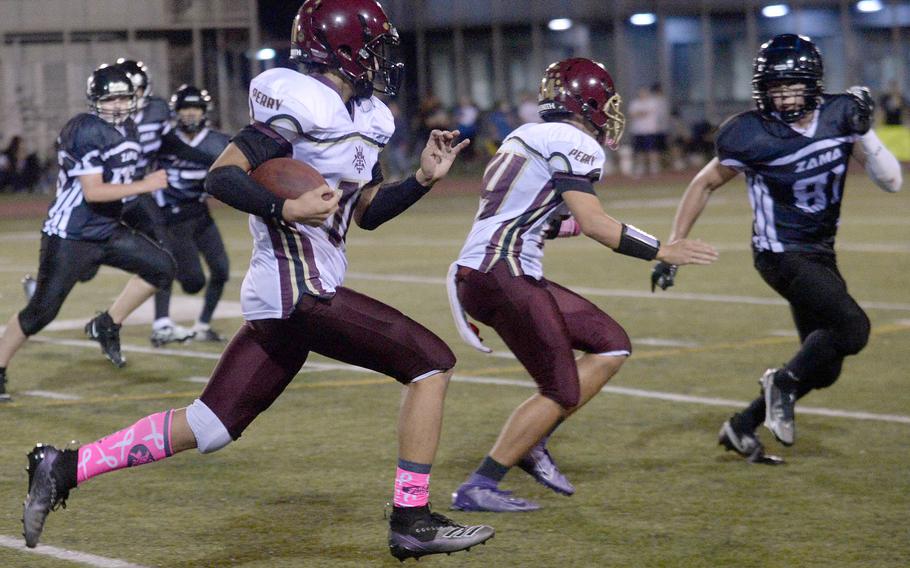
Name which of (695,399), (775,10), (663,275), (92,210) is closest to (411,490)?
(663,275)

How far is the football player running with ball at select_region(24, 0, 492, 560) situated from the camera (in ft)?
14.3

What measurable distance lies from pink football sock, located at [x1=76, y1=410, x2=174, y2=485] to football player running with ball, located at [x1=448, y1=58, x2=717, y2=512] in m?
1.21

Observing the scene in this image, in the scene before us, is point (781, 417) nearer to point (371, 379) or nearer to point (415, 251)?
point (371, 379)

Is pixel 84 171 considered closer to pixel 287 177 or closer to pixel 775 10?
pixel 287 177

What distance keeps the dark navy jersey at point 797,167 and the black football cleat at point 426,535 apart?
2100 mm

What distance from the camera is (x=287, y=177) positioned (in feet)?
14.1

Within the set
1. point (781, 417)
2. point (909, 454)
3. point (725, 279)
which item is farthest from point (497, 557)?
point (725, 279)

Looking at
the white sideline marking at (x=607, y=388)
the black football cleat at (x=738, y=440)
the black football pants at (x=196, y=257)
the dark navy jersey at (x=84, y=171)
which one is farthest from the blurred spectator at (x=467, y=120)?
the black football cleat at (x=738, y=440)

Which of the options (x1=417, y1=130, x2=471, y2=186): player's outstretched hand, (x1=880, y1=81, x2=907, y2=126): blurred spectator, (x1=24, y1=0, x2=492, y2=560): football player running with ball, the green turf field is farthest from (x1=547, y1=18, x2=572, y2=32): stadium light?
(x1=24, y1=0, x2=492, y2=560): football player running with ball

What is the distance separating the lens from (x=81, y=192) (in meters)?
7.84

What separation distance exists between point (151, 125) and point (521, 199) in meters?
4.33

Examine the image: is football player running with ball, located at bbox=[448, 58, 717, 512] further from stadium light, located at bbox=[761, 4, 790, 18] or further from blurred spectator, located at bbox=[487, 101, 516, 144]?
stadium light, located at bbox=[761, 4, 790, 18]

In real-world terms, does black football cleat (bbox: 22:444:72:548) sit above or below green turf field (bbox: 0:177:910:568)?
above

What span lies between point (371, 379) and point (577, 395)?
9.67 feet
